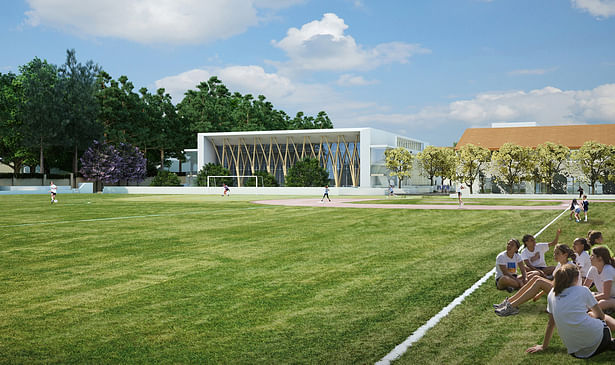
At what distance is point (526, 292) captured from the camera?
8039 mm

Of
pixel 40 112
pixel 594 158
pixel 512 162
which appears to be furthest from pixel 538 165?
pixel 40 112

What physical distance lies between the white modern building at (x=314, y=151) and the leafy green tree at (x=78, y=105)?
15991 mm

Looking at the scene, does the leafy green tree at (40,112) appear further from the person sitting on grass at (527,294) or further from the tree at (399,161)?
the person sitting on grass at (527,294)

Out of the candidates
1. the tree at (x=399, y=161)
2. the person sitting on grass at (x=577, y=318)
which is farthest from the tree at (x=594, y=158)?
the person sitting on grass at (x=577, y=318)

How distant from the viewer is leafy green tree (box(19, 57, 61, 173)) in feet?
237

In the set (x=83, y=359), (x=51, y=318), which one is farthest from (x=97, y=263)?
(x=83, y=359)

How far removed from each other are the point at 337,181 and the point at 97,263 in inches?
2555

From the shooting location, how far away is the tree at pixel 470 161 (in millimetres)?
60250

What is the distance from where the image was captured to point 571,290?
589 cm

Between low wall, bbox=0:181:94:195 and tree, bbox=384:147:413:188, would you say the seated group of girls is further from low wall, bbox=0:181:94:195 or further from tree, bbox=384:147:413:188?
low wall, bbox=0:181:94:195

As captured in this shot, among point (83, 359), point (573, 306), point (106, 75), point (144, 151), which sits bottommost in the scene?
point (83, 359)

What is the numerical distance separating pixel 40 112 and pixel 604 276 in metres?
78.1

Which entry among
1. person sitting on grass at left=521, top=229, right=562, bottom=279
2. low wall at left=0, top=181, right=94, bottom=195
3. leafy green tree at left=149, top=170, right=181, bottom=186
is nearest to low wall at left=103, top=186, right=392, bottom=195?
leafy green tree at left=149, top=170, right=181, bottom=186

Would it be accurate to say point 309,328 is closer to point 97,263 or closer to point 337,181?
point 97,263
